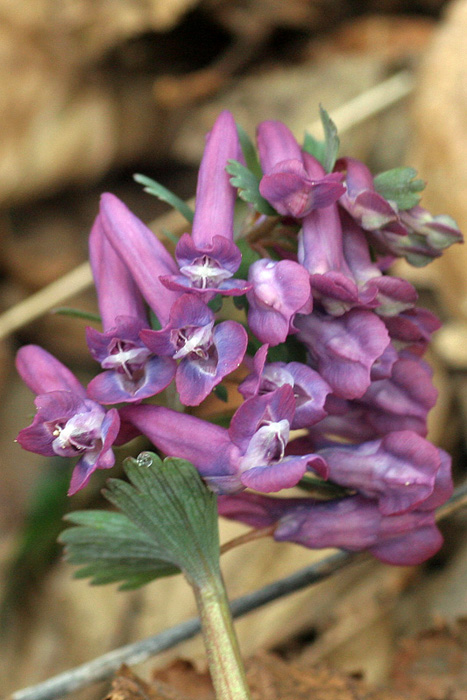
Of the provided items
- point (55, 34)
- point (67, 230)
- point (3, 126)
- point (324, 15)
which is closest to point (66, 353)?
point (67, 230)

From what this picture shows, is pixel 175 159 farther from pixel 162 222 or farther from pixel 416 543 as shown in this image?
pixel 416 543

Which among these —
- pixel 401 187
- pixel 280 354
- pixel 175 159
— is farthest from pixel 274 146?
pixel 175 159

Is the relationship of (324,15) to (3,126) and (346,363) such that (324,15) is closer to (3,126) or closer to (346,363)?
(3,126)

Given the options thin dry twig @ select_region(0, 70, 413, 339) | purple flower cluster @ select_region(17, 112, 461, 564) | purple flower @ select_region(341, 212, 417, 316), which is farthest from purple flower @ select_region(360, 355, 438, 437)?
thin dry twig @ select_region(0, 70, 413, 339)

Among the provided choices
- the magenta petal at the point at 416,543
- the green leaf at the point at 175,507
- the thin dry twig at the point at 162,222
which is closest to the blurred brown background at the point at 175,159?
the thin dry twig at the point at 162,222

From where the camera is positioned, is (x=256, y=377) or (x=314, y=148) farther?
(x=314, y=148)

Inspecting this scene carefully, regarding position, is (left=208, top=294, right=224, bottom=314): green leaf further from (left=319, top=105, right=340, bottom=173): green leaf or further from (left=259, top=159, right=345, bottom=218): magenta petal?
(left=319, top=105, right=340, bottom=173): green leaf

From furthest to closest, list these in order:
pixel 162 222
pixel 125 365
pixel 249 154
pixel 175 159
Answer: pixel 175 159, pixel 162 222, pixel 249 154, pixel 125 365
